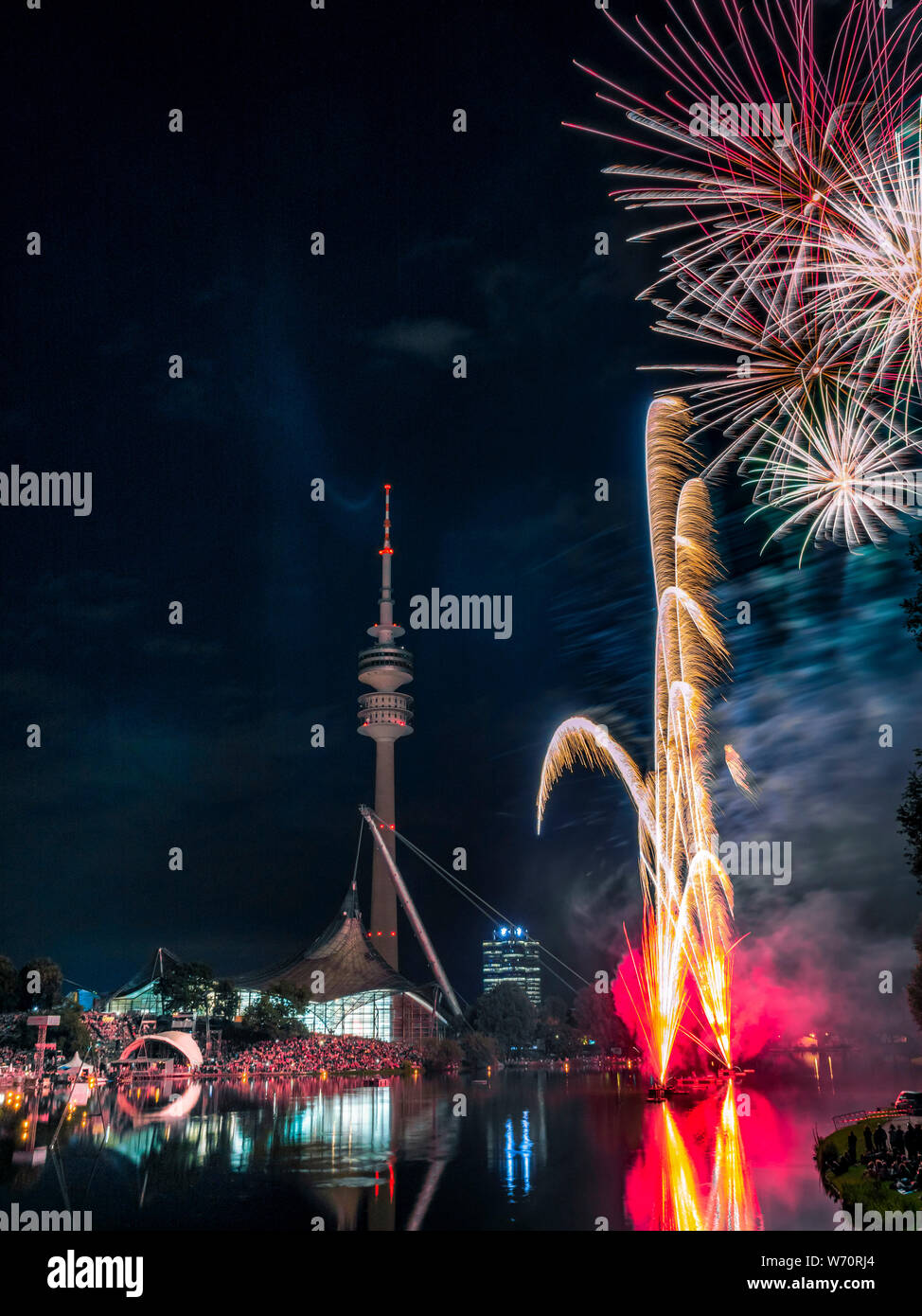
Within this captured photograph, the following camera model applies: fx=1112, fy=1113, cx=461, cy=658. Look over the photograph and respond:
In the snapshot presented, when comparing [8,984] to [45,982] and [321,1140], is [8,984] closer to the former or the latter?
[45,982]

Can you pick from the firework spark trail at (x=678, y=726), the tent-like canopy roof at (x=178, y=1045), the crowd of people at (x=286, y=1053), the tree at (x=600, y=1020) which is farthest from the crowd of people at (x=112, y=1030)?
the firework spark trail at (x=678, y=726)

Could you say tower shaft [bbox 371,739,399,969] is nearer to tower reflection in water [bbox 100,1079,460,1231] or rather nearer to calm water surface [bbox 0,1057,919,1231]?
tower reflection in water [bbox 100,1079,460,1231]

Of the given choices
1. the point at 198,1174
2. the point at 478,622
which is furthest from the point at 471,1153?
the point at 478,622

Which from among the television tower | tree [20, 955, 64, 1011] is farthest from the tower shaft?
tree [20, 955, 64, 1011]

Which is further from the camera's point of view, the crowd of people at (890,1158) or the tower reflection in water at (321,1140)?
the tower reflection in water at (321,1140)

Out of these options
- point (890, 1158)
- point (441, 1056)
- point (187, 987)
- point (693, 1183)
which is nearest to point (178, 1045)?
point (187, 987)

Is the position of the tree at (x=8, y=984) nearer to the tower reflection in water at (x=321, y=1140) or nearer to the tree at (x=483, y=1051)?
the tower reflection in water at (x=321, y=1140)

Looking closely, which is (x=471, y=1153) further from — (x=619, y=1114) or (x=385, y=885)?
(x=385, y=885)
